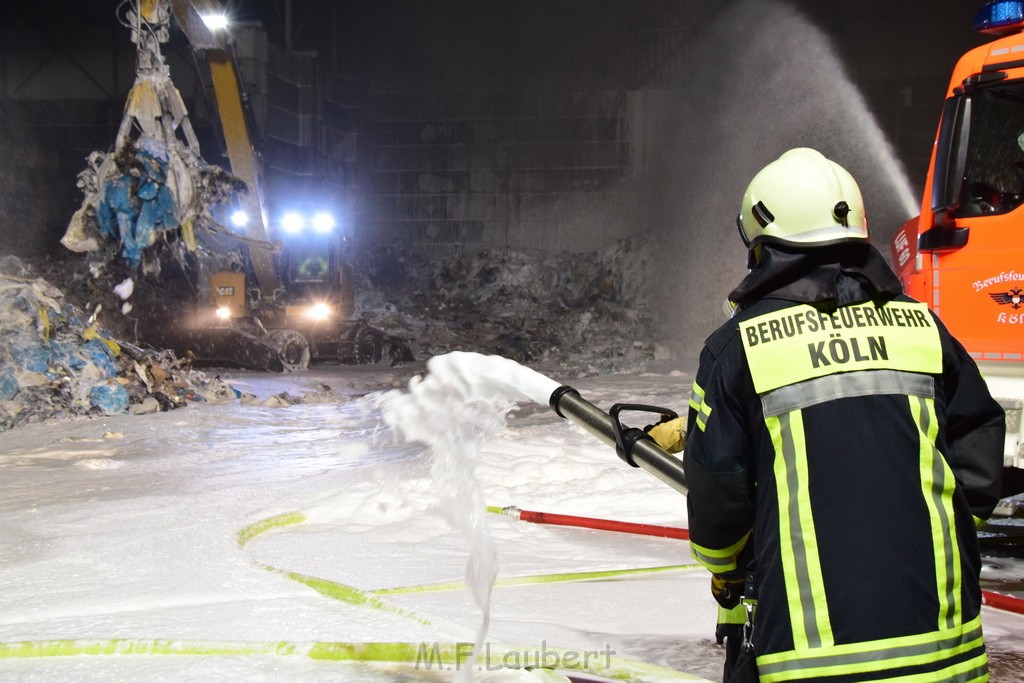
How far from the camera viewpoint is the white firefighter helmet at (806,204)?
5.86 feet

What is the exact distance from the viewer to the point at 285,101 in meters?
21.0

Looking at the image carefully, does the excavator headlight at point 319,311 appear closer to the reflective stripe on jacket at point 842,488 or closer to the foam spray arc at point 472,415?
the foam spray arc at point 472,415

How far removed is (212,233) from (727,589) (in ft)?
35.5

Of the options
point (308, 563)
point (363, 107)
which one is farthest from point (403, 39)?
point (308, 563)

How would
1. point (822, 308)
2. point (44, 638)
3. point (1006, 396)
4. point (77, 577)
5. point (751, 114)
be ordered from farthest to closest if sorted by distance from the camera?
point (751, 114), point (1006, 396), point (77, 577), point (44, 638), point (822, 308)

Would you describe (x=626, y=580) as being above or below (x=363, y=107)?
below

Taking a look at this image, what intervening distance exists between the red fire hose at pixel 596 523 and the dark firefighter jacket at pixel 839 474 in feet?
9.39

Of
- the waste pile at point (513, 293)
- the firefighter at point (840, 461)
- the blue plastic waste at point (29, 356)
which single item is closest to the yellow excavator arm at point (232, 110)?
the blue plastic waste at point (29, 356)

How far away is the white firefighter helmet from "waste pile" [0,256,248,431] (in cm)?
940

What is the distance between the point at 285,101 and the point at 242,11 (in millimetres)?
3343

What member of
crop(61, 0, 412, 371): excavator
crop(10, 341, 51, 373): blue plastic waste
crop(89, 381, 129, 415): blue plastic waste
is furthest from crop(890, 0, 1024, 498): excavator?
crop(10, 341, 51, 373): blue plastic waste

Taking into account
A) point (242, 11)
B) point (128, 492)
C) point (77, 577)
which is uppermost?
point (242, 11)

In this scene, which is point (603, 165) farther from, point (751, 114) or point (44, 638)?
point (44, 638)

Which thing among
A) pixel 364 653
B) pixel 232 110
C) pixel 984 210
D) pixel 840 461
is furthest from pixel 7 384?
pixel 840 461
